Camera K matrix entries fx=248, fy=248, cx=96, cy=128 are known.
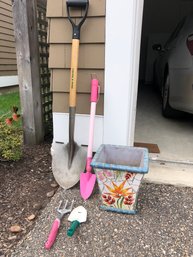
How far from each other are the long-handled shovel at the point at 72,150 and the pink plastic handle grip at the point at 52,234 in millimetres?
448

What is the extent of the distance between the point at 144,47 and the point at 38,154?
5239 millimetres

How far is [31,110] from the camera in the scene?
8.43 ft

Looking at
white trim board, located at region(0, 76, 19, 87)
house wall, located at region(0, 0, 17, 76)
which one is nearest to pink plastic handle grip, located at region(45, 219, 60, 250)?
white trim board, located at region(0, 76, 19, 87)

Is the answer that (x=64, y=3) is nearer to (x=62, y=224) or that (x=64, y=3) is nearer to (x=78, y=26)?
(x=78, y=26)

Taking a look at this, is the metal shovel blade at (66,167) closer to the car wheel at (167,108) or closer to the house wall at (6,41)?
the car wheel at (167,108)

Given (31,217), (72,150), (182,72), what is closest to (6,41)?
(182,72)

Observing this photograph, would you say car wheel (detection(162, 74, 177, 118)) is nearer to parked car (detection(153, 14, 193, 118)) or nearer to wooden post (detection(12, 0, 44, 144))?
parked car (detection(153, 14, 193, 118))

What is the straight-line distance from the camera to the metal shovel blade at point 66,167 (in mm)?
1967

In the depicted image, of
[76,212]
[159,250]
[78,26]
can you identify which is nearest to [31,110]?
[78,26]

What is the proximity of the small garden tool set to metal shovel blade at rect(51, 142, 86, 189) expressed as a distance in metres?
0.22

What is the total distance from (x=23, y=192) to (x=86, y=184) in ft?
1.64

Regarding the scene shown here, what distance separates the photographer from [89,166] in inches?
74.7

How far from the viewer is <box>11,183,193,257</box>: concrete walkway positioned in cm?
138

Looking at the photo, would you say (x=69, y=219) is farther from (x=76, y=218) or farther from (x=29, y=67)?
(x=29, y=67)
